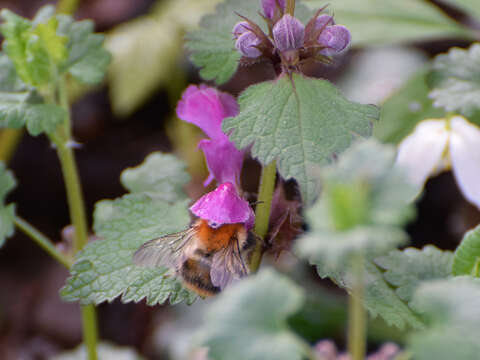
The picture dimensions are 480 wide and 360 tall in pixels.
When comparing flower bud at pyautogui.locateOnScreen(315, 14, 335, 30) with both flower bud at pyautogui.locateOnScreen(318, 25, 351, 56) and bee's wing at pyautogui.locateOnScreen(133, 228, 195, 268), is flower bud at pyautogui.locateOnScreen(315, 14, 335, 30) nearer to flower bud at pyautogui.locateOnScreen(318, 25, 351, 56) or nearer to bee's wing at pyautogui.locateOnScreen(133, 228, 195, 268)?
flower bud at pyautogui.locateOnScreen(318, 25, 351, 56)

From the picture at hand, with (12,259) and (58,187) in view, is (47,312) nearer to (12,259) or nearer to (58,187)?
(12,259)

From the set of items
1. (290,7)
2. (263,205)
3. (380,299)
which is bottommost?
(380,299)

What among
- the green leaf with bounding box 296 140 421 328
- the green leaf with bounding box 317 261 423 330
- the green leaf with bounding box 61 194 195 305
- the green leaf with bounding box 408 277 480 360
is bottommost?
the green leaf with bounding box 317 261 423 330

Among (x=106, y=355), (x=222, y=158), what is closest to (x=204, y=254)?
(x=222, y=158)

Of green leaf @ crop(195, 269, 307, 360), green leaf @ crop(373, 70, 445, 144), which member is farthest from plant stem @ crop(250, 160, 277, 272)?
green leaf @ crop(373, 70, 445, 144)

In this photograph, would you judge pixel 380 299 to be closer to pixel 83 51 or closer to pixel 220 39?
pixel 220 39

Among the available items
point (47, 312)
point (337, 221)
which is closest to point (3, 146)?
point (47, 312)

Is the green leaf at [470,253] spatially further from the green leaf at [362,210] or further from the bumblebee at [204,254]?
the green leaf at [362,210]
